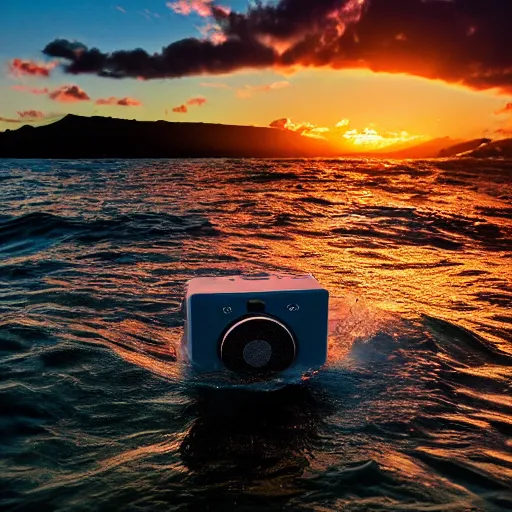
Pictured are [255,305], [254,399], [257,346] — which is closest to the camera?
[255,305]

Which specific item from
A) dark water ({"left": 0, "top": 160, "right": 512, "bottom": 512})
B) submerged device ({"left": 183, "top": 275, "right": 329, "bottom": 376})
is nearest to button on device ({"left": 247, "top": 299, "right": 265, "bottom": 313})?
submerged device ({"left": 183, "top": 275, "right": 329, "bottom": 376})

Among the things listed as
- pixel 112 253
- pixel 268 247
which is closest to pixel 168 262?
pixel 112 253

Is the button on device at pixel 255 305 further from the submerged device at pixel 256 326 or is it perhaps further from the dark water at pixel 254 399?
the dark water at pixel 254 399

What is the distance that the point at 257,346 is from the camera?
14.4ft

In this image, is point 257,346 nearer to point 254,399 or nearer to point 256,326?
point 256,326

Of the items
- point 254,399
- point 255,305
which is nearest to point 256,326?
point 255,305

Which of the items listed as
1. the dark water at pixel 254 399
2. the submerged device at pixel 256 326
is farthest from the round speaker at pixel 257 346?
the dark water at pixel 254 399

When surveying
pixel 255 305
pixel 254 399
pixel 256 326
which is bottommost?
pixel 254 399

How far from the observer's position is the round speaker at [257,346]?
429cm

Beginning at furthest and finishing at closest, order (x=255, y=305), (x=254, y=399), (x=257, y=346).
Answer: (x=254, y=399) → (x=257, y=346) → (x=255, y=305)

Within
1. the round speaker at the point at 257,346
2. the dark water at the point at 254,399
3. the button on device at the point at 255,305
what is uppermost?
the button on device at the point at 255,305

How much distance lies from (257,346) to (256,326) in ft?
0.59

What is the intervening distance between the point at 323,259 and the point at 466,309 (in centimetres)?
428

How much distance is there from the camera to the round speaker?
4.29 meters
